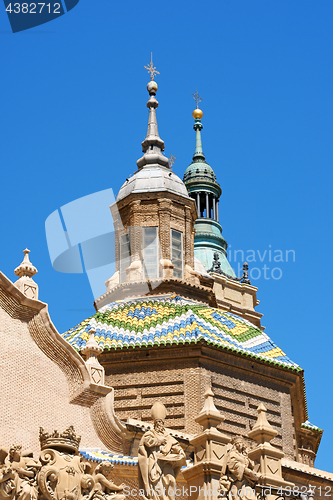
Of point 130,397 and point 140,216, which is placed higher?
point 140,216

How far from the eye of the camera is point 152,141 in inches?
1596

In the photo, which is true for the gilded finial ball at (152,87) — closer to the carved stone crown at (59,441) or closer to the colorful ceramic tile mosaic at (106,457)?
the colorful ceramic tile mosaic at (106,457)

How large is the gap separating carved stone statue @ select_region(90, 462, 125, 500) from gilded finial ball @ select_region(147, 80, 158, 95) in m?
24.9

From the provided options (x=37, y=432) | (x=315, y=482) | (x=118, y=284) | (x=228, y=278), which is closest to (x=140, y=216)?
(x=118, y=284)

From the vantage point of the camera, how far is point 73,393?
23.9 m

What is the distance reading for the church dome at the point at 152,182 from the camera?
37844 millimetres

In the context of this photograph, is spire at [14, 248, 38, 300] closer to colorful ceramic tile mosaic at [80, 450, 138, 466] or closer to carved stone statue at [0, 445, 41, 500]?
colorful ceramic tile mosaic at [80, 450, 138, 466]

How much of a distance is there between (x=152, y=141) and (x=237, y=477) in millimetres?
21051

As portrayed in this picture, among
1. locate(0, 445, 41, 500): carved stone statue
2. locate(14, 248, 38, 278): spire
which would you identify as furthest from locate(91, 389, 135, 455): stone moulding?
locate(0, 445, 41, 500): carved stone statue

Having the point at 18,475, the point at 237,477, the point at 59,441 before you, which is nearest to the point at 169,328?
the point at 237,477

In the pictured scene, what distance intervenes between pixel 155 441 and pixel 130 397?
10000 millimetres

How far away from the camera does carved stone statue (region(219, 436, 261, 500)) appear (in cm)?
2205

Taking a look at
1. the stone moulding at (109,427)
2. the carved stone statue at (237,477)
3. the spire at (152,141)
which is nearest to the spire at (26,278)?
the stone moulding at (109,427)

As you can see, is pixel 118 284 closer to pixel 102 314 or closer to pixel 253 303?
pixel 102 314
